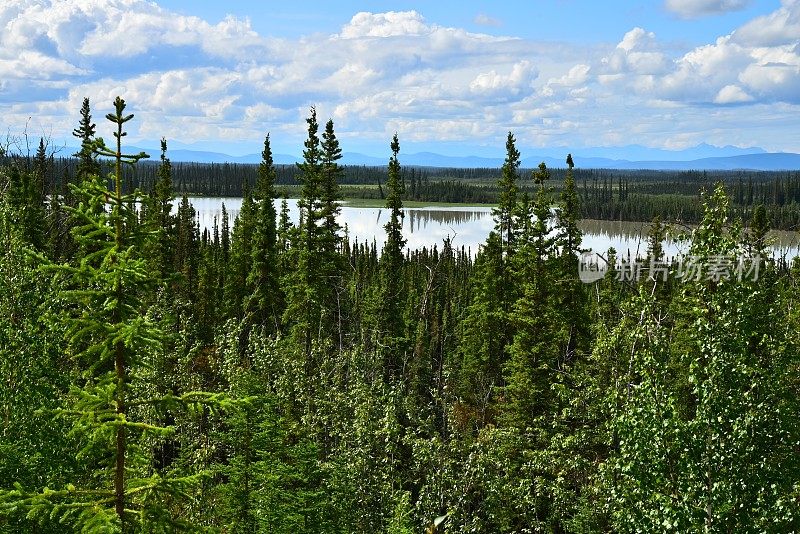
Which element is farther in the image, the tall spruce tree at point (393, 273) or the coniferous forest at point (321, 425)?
the tall spruce tree at point (393, 273)

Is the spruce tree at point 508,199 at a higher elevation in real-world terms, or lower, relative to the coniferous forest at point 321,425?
higher

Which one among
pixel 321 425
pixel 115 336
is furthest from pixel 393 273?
pixel 115 336

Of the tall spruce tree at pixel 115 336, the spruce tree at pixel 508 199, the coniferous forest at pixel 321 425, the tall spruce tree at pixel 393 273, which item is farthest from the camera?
the tall spruce tree at pixel 393 273

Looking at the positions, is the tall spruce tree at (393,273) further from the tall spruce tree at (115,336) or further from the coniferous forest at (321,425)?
the tall spruce tree at (115,336)

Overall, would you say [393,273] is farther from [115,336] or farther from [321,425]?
[115,336]

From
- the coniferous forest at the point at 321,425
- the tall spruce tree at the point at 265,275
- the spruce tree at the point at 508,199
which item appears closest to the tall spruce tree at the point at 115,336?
the coniferous forest at the point at 321,425

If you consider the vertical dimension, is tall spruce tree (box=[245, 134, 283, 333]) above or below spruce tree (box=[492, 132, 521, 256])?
below

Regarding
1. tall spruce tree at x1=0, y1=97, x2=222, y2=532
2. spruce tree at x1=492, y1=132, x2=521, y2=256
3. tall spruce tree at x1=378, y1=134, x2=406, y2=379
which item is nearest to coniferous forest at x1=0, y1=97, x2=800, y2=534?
tall spruce tree at x1=0, y1=97, x2=222, y2=532

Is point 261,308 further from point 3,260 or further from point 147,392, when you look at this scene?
point 3,260

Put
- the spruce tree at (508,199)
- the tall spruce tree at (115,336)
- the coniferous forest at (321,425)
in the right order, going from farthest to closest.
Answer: the spruce tree at (508,199) < the coniferous forest at (321,425) < the tall spruce tree at (115,336)

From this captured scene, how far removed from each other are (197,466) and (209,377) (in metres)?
19.9

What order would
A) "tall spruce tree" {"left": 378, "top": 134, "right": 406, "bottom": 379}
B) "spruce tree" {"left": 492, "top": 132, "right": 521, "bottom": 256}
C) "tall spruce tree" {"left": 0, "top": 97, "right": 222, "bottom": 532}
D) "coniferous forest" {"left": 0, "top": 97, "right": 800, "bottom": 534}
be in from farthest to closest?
"tall spruce tree" {"left": 378, "top": 134, "right": 406, "bottom": 379} → "spruce tree" {"left": 492, "top": 132, "right": 521, "bottom": 256} → "coniferous forest" {"left": 0, "top": 97, "right": 800, "bottom": 534} → "tall spruce tree" {"left": 0, "top": 97, "right": 222, "bottom": 532}

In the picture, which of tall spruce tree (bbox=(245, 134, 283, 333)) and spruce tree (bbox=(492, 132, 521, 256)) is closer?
spruce tree (bbox=(492, 132, 521, 256))

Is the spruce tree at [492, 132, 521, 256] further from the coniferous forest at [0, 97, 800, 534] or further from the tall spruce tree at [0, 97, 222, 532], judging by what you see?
the tall spruce tree at [0, 97, 222, 532]
